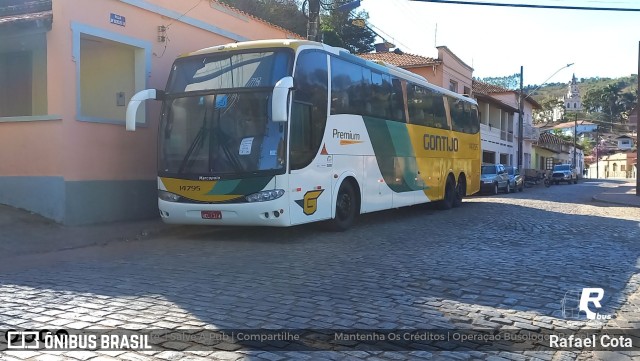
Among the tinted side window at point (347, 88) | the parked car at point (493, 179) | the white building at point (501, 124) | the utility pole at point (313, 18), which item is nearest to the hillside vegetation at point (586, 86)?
the white building at point (501, 124)

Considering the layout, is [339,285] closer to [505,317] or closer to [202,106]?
[505,317]

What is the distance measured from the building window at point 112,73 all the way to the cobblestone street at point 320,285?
4374 millimetres

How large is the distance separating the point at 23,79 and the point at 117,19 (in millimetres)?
3594

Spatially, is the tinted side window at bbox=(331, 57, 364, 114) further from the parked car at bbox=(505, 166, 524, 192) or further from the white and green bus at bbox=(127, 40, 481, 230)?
the parked car at bbox=(505, 166, 524, 192)

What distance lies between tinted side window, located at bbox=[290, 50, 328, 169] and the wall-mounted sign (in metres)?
4.81

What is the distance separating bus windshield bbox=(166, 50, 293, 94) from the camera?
9461 mm

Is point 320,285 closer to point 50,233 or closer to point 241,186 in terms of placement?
point 241,186

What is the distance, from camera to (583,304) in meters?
5.55

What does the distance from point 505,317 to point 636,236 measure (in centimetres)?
769

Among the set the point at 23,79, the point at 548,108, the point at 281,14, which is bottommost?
the point at 23,79

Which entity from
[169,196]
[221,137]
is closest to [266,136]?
[221,137]

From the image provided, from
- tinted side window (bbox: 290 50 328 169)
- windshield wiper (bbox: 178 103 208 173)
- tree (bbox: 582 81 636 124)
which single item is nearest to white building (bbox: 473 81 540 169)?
tinted side window (bbox: 290 50 328 169)

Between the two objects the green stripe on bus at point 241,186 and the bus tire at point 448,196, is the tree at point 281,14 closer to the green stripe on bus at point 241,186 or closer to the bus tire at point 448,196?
the bus tire at point 448,196

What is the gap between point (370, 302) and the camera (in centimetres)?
546
